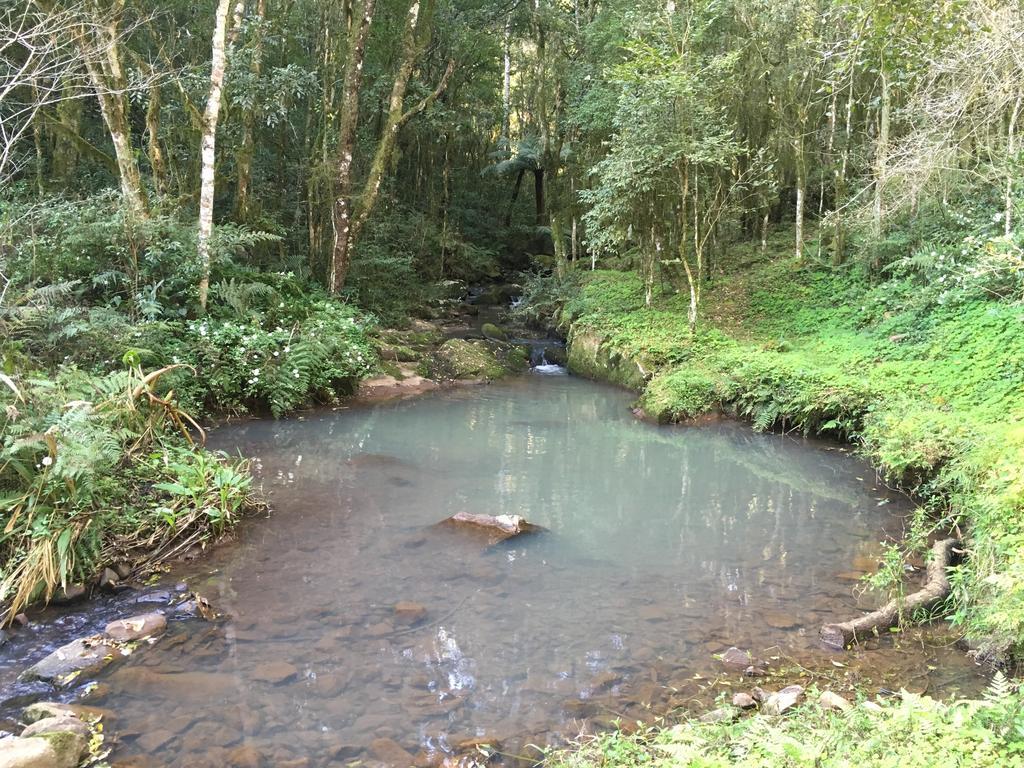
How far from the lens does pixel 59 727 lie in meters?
3.80

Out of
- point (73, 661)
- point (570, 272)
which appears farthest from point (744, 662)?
point (570, 272)

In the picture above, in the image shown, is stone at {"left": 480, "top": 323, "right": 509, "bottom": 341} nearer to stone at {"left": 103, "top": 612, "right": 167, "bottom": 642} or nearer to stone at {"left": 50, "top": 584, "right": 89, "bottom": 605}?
stone at {"left": 50, "top": 584, "right": 89, "bottom": 605}

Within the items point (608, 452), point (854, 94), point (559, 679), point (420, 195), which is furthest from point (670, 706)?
point (420, 195)

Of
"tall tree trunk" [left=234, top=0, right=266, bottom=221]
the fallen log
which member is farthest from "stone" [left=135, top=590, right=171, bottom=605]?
"tall tree trunk" [left=234, top=0, right=266, bottom=221]

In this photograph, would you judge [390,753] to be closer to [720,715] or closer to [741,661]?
[720,715]

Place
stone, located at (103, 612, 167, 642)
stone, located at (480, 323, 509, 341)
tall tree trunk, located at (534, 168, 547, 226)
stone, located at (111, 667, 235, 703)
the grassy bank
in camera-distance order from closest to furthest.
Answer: stone, located at (111, 667, 235, 703), stone, located at (103, 612, 167, 642), the grassy bank, stone, located at (480, 323, 509, 341), tall tree trunk, located at (534, 168, 547, 226)

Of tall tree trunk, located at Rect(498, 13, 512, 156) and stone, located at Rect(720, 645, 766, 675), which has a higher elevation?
tall tree trunk, located at Rect(498, 13, 512, 156)

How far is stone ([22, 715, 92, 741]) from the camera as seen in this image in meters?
3.74

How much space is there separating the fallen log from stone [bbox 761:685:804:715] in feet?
3.26

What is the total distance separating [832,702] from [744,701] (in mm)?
538

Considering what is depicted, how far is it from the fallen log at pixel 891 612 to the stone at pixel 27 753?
5.09 m

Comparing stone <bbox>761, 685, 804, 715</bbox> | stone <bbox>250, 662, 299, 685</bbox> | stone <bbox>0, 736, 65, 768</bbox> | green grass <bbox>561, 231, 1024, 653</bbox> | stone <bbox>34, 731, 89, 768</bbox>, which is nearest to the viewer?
stone <bbox>0, 736, 65, 768</bbox>

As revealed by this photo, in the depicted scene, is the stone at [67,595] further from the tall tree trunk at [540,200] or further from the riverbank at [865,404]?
the tall tree trunk at [540,200]

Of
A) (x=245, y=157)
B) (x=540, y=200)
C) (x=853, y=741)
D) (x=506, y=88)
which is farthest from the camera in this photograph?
(x=506, y=88)
